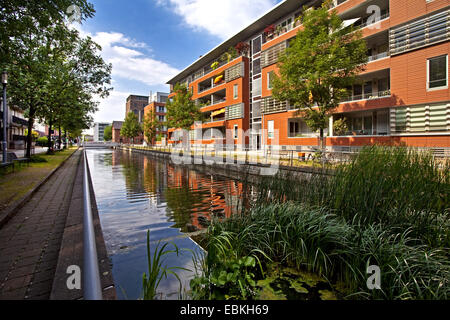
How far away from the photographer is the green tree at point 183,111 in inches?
1234

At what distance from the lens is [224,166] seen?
1566cm

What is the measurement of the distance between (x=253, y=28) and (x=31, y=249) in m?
36.0

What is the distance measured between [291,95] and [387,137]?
337 inches

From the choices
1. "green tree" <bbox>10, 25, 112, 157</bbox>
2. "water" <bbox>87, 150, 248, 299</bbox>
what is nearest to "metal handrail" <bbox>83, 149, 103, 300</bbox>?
"water" <bbox>87, 150, 248, 299</bbox>

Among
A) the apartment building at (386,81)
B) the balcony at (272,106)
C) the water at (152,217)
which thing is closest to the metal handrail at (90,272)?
the water at (152,217)

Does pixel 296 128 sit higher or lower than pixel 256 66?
lower

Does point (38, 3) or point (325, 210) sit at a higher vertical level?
point (38, 3)

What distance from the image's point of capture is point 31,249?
3.50 meters

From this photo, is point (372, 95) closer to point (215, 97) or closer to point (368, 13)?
point (368, 13)

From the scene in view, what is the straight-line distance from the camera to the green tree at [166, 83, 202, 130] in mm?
31344

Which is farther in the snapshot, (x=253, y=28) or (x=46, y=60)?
(x=253, y=28)

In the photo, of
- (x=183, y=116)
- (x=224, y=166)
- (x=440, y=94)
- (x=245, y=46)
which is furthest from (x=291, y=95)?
(x=245, y=46)

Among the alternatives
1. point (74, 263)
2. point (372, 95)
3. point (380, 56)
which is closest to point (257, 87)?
point (372, 95)
